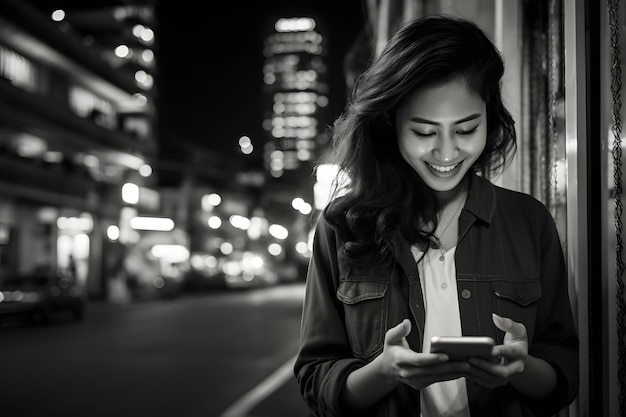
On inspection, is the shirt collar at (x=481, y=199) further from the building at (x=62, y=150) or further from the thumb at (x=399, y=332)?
the building at (x=62, y=150)

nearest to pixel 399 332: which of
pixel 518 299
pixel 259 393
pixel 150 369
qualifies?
pixel 518 299

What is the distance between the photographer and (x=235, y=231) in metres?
78.1

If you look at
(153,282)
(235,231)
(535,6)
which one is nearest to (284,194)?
(235,231)

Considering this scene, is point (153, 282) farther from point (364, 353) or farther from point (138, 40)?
point (364, 353)

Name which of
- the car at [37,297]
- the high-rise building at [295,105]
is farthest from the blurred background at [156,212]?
the high-rise building at [295,105]

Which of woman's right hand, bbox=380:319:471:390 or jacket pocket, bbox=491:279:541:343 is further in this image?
jacket pocket, bbox=491:279:541:343

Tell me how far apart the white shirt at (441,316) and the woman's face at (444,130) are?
0.24 m

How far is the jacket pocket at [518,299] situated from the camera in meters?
2.01

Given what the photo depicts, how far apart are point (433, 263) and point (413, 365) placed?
0.55 meters

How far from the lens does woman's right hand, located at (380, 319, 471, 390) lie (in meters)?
1.59

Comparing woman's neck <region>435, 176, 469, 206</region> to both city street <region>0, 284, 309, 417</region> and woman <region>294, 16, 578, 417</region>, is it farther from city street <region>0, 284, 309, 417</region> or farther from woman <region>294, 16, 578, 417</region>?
city street <region>0, 284, 309, 417</region>

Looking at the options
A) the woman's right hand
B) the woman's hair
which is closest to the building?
the woman's hair

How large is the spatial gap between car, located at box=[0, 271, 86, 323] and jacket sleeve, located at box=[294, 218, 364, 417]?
1923 cm

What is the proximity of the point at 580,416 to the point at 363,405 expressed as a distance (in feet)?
2.60
